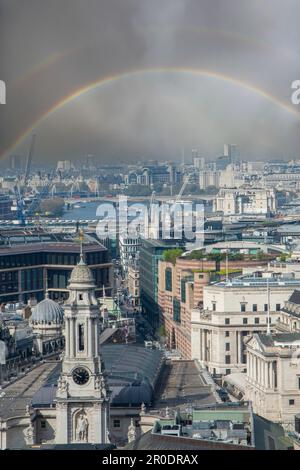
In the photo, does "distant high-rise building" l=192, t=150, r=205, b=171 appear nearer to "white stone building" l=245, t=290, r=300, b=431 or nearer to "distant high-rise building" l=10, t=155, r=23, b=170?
"distant high-rise building" l=10, t=155, r=23, b=170

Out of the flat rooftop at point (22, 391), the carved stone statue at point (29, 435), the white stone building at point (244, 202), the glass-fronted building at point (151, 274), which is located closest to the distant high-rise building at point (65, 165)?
the white stone building at point (244, 202)

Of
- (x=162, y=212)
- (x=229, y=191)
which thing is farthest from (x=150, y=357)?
(x=229, y=191)

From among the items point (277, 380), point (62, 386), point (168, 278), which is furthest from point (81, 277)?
point (168, 278)

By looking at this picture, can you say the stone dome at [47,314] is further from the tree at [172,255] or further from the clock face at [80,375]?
the clock face at [80,375]

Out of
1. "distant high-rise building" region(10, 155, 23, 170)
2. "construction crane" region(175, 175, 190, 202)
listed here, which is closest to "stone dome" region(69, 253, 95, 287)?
"construction crane" region(175, 175, 190, 202)

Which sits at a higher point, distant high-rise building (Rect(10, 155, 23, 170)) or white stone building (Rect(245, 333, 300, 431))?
distant high-rise building (Rect(10, 155, 23, 170))
